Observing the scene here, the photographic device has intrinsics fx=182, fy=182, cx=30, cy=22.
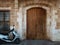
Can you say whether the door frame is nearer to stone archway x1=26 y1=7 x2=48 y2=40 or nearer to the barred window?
stone archway x1=26 y1=7 x2=48 y2=40

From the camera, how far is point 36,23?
11.2m

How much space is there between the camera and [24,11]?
10938 mm

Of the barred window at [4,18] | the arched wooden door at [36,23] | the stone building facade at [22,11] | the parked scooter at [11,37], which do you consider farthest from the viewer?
the arched wooden door at [36,23]

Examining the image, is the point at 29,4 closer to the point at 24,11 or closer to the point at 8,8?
the point at 24,11

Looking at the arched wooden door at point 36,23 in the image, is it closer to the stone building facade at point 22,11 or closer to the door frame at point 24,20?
the door frame at point 24,20

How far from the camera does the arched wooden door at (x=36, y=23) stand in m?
11.1

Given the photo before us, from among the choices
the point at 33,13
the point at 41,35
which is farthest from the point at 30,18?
the point at 41,35

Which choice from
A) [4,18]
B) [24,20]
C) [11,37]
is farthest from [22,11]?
[11,37]

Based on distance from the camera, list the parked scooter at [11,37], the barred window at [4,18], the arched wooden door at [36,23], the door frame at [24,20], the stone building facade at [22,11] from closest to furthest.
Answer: the parked scooter at [11,37] < the stone building facade at [22,11] < the door frame at [24,20] < the barred window at [4,18] < the arched wooden door at [36,23]

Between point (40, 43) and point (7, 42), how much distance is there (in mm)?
1809

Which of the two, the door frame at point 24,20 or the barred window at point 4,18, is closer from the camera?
the door frame at point 24,20

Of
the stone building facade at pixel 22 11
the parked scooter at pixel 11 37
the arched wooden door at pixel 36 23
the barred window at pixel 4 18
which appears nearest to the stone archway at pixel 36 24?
the arched wooden door at pixel 36 23

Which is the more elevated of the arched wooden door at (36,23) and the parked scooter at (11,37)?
the arched wooden door at (36,23)

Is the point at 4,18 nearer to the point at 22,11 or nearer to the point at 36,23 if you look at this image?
the point at 22,11
